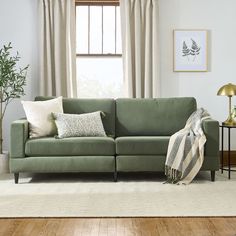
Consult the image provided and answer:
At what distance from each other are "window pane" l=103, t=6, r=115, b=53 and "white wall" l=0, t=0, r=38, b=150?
0.90 meters

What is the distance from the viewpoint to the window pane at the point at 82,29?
246 inches

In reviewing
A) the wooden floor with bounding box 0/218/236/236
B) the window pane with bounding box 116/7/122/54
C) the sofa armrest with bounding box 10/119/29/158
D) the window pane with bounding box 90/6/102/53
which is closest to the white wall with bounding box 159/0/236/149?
the window pane with bounding box 116/7/122/54

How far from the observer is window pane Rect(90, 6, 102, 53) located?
6.25 m

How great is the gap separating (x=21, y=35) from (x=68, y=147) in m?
1.98

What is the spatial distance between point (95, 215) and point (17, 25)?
3370 millimetres

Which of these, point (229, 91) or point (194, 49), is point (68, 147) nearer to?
point (229, 91)

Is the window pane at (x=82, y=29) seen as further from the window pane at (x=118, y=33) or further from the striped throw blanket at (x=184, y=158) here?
the striped throw blanket at (x=184, y=158)

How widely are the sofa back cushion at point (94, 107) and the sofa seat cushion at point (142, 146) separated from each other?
644 mm

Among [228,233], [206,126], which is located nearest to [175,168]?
[206,126]

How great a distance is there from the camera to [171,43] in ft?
20.3

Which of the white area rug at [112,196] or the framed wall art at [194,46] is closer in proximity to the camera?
the white area rug at [112,196]

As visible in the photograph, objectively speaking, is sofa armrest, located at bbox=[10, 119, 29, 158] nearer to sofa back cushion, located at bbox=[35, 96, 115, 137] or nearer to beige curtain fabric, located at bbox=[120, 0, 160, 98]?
sofa back cushion, located at bbox=[35, 96, 115, 137]

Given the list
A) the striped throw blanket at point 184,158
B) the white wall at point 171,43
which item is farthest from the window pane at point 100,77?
the striped throw blanket at point 184,158

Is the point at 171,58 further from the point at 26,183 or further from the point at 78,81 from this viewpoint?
the point at 26,183
